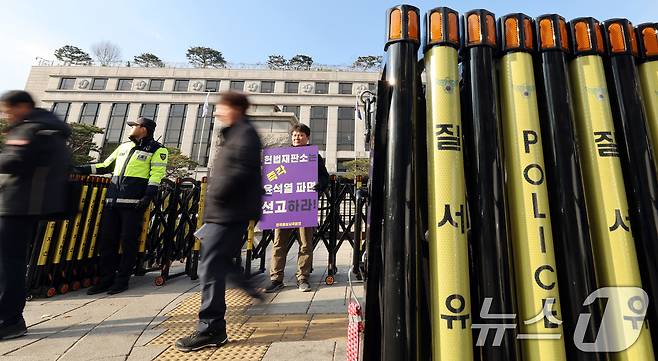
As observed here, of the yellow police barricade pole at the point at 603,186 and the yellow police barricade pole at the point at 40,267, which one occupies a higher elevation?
the yellow police barricade pole at the point at 603,186

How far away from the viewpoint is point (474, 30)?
1.58m

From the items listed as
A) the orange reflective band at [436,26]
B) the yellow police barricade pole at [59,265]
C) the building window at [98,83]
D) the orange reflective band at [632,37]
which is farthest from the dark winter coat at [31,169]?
the building window at [98,83]

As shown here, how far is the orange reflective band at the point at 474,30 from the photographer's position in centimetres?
156

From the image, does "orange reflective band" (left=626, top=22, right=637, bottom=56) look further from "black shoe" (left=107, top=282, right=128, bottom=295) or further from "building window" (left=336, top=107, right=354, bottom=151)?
"building window" (left=336, top=107, right=354, bottom=151)

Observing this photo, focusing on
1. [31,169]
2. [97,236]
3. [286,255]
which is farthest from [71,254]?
[286,255]

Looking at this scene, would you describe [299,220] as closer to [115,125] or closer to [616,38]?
[616,38]

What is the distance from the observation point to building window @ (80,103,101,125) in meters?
50.9

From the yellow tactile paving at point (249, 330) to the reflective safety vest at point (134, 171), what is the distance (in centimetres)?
169

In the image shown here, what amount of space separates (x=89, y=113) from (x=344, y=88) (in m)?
41.7

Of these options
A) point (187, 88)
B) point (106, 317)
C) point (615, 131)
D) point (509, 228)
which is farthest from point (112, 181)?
point (187, 88)

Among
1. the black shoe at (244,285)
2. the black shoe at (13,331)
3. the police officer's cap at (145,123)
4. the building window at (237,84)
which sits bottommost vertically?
the black shoe at (13,331)

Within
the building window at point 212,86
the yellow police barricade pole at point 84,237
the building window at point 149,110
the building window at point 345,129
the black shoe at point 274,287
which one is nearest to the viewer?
the black shoe at point 274,287

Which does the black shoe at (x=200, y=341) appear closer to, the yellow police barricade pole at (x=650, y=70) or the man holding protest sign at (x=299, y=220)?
the man holding protest sign at (x=299, y=220)

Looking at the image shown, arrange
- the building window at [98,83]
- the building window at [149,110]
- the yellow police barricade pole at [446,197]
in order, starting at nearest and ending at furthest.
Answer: the yellow police barricade pole at [446,197] → the building window at [149,110] → the building window at [98,83]
